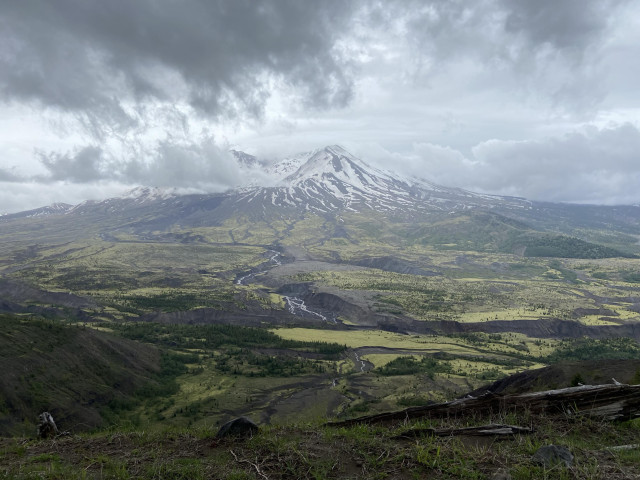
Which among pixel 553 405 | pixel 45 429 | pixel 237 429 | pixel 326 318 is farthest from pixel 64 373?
pixel 326 318

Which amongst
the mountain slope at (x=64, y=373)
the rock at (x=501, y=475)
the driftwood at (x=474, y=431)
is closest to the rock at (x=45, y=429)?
the driftwood at (x=474, y=431)

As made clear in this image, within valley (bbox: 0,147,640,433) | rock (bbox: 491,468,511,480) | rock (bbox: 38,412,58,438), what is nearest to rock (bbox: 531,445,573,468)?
rock (bbox: 491,468,511,480)

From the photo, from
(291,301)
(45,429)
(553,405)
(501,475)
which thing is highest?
(501,475)

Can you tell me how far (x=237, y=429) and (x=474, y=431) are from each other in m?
4.18

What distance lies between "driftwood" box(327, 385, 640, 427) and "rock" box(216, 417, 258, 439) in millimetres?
2252

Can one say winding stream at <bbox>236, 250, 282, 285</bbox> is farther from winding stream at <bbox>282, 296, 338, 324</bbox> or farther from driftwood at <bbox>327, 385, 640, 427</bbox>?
driftwood at <bbox>327, 385, 640, 427</bbox>

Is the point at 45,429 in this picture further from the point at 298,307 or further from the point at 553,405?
the point at 298,307

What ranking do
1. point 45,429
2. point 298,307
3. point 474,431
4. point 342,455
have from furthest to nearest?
point 298,307 → point 45,429 → point 474,431 → point 342,455

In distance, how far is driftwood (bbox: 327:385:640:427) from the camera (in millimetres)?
6582

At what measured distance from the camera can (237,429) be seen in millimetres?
6984

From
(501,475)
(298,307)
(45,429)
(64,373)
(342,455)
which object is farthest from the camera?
(298,307)

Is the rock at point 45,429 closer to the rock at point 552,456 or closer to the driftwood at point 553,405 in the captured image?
the driftwood at point 553,405

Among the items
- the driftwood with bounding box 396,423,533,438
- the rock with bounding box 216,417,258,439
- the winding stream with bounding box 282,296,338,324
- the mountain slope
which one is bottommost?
the winding stream with bounding box 282,296,338,324

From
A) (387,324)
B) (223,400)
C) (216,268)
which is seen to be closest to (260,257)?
(216,268)
